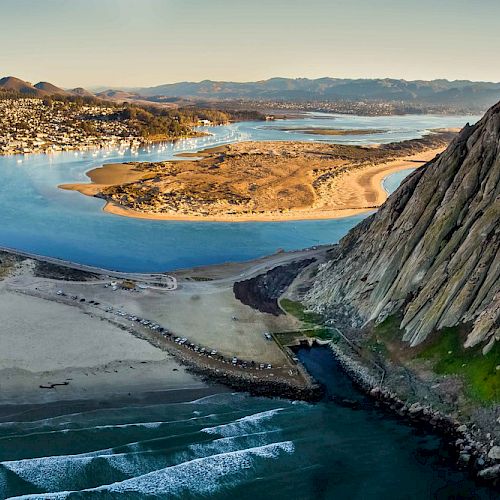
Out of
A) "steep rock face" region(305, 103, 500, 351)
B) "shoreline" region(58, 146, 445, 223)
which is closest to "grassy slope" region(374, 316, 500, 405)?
"steep rock face" region(305, 103, 500, 351)

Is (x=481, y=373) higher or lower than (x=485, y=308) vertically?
lower

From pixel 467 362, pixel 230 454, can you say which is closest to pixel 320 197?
pixel 467 362

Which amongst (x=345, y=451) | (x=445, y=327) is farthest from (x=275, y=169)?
(x=345, y=451)

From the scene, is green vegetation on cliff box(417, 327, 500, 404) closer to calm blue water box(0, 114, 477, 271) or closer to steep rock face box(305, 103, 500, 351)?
steep rock face box(305, 103, 500, 351)

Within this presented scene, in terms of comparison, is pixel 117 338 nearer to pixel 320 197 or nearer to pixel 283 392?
pixel 283 392

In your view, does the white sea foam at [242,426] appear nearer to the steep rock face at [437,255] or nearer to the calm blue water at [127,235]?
the steep rock face at [437,255]

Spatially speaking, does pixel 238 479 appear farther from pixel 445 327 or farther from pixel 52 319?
pixel 52 319

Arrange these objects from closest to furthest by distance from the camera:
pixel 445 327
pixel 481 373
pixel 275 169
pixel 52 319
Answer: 1. pixel 481 373
2. pixel 445 327
3. pixel 52 319
4. pixel 275 169

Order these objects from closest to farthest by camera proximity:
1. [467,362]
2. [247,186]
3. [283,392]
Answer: [467,362] → [283,392] → [247,186]
